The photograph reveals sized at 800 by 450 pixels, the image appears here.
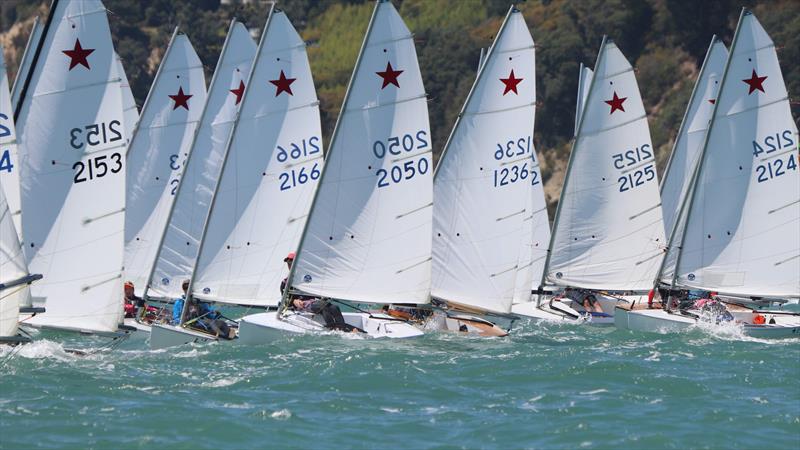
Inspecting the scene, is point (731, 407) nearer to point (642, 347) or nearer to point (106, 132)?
point (642, 347)

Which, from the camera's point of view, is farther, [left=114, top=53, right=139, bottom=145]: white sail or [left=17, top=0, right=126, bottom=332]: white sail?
[left=114, top=53, right=139, bottom=145]: white sail

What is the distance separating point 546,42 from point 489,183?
46.3m

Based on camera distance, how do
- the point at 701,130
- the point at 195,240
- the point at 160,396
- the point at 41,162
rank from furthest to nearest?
the point at 701,130
the point at 195,240
the point at 41,162
the point at 160,396

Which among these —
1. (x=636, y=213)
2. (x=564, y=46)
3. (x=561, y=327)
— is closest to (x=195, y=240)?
(x=561, y=327)

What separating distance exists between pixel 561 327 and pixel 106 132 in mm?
13172

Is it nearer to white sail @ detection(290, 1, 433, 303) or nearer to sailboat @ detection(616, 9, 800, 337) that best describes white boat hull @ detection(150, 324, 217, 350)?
white sail @ detection(290, 1, 433, 303)

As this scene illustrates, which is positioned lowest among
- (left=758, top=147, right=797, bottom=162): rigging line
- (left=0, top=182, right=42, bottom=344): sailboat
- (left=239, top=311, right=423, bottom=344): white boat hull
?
(left=239, top=311, right=423, bottom=344): white boat hull

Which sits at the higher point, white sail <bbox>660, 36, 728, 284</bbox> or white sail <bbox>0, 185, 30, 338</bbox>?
white sail <bbox>660, 36, 728, 284</bbox>

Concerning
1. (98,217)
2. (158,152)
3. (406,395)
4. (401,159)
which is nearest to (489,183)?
(401,159)

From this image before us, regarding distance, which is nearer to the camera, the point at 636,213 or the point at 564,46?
the point at 636,213

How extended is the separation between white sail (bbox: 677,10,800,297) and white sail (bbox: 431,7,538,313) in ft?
13.6

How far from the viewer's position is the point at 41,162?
2416 centimetres

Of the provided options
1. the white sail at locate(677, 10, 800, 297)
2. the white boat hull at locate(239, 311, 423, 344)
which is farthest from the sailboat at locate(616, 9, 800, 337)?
the white boat hull at locate(239, 311, 423, 344)

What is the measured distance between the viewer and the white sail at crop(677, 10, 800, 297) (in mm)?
31656
